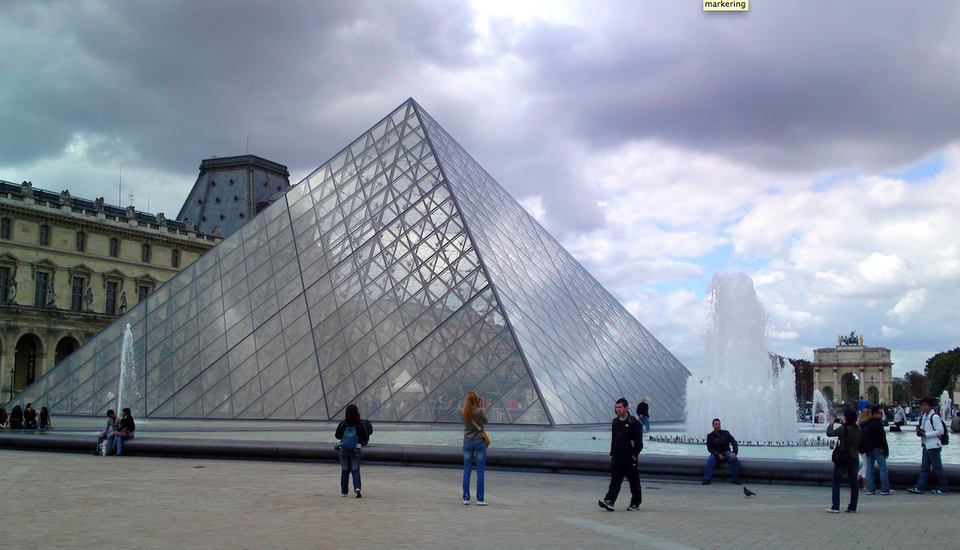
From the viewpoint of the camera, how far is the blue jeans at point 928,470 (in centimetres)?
943

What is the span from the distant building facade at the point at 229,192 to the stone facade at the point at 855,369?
76.0 m

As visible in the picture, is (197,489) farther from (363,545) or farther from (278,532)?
(363,545)

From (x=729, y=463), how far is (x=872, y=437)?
181 cm

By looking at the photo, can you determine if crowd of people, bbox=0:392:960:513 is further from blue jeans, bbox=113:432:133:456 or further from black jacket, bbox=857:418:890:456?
blue jeans, bbox=113:432:133:456

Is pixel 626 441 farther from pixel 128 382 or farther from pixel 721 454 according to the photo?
pixel 128 382

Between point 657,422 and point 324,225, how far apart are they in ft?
42.1

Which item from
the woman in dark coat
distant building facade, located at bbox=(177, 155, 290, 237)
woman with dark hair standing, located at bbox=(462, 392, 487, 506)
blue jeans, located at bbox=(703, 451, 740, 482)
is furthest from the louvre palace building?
blue jeans, located at bbox=(703, 451, 740, 482)

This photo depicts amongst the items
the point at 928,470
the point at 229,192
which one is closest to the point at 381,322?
the point at 928,470

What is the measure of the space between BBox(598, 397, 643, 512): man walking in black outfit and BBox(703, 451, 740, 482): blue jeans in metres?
2.59

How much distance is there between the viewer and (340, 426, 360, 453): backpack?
898 centimetres

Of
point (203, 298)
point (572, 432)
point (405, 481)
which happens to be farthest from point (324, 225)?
point (405, 481)

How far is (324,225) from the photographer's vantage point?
1077 inches

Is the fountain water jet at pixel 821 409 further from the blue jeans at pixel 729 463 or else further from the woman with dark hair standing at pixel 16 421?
the woman with dark hair standing at pixel 16 421

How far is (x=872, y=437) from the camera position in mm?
9398
